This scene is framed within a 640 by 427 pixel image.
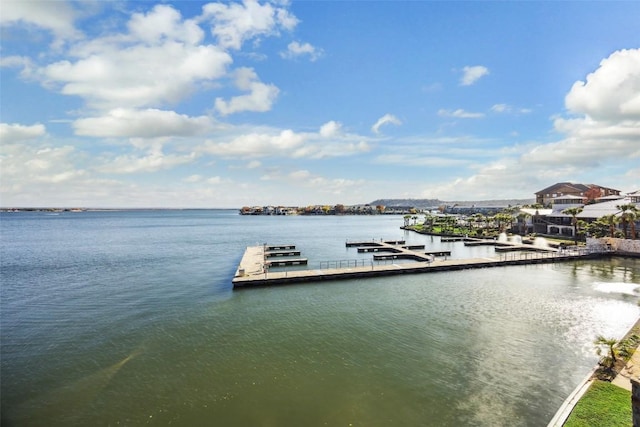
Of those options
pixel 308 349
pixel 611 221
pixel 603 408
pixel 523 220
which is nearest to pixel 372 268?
pixel 308 349

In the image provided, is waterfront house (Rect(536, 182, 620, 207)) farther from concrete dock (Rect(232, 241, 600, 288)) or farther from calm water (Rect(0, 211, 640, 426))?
calm water (Rect(0, 211, 640, 426))

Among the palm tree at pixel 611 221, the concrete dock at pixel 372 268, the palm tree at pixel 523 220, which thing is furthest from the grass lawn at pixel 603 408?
the palm tree at pixel 523 220

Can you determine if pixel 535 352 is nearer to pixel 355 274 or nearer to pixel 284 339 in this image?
pixel 284 339

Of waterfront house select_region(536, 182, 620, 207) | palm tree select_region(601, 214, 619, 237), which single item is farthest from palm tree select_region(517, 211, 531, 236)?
waterfront house select_region(536, 182, 620, 207)

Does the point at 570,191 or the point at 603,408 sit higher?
the point at 570,191

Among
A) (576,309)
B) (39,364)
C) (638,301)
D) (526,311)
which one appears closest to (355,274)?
(526,311)

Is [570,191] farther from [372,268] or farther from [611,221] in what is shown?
[372,268]
